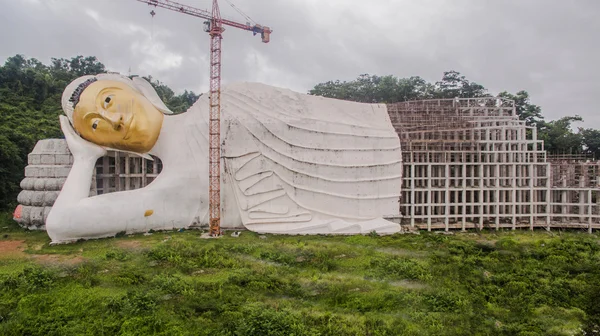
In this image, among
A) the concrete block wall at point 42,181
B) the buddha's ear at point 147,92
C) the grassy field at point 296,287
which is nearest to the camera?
the grassy field at point 296,287

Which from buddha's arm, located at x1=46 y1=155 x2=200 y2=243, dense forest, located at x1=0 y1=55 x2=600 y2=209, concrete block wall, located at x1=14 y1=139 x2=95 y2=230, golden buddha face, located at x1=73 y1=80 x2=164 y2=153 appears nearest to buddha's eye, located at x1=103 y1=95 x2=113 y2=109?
golden buddha face, located at x1=73 y1=80 x2=164 y2=153

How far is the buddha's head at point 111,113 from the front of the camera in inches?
579

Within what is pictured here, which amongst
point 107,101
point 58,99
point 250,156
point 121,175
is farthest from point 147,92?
point 58,99

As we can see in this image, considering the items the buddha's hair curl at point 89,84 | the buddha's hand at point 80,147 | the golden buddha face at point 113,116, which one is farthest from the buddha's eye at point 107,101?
the buddha's hand at point 80,147

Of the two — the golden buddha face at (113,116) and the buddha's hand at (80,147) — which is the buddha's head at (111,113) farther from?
the buddha's hand at (80,147)

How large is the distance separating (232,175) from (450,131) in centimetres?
1054

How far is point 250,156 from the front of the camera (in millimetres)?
15711

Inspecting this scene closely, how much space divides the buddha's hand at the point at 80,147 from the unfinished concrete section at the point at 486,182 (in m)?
13.3

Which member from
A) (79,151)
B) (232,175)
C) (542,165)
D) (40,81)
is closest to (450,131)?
(542,165)

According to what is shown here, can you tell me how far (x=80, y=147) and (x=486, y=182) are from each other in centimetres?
1806

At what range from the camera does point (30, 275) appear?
9625mm

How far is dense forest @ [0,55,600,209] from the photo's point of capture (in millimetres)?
20969

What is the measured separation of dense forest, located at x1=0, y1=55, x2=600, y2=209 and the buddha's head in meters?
8.08

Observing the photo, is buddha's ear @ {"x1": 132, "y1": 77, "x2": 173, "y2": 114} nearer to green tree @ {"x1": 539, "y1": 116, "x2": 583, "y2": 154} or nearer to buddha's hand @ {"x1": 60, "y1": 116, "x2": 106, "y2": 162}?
buddha's hand @ {"x1": 60, "y1": 116, "x2": 106, "y2": 162}
